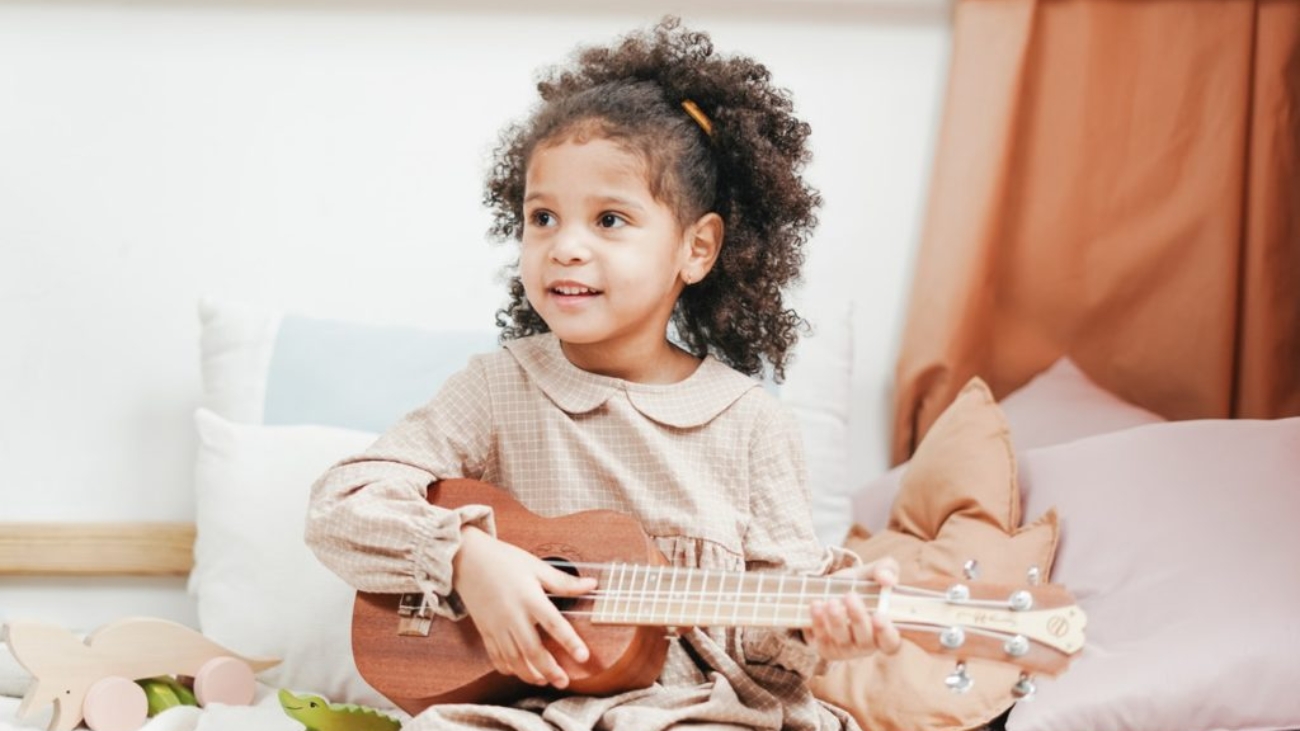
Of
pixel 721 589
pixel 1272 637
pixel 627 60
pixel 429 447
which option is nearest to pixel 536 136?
pixel 627 60

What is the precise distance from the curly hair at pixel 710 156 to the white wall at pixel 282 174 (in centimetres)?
54

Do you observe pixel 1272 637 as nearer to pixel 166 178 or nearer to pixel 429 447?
pixel 429 447

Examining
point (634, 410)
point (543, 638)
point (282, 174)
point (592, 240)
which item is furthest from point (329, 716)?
point (282, 174)

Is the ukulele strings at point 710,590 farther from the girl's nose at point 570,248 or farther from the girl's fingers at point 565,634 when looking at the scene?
the girl's nose at point 570,248

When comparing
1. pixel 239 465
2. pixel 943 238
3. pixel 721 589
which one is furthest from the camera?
pixel 943 238

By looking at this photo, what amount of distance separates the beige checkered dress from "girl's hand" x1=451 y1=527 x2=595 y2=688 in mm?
25

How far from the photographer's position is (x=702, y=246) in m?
1.50

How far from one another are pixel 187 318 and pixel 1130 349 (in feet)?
4.46

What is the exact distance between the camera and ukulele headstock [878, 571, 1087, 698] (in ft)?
3.40

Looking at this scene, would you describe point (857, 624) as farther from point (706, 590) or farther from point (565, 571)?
point (565, 571)

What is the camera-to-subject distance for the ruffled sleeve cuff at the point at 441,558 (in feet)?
4.15

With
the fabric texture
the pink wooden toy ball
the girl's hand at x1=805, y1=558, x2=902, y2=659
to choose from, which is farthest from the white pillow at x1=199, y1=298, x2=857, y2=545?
the girl's hand at x1=805, y1=558, x2=902, y2=659

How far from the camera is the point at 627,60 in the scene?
4.96ft

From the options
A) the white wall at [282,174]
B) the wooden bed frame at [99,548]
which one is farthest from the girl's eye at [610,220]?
the wooden bed frame at [99,548]
